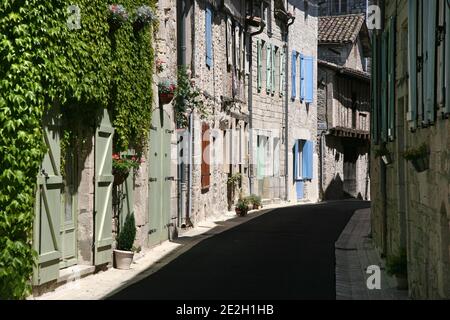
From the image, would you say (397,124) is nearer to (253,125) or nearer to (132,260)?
(132,260)

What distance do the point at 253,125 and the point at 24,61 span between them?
16.2 meters

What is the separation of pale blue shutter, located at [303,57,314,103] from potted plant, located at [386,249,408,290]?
1913 centimetres

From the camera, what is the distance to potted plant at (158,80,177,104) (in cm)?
1281

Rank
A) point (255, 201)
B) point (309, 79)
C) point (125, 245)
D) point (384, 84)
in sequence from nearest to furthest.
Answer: point (125, 245) → point (384, 84) → point (255, 201) → point (309, 79)

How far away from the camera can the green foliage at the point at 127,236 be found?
10.6 m

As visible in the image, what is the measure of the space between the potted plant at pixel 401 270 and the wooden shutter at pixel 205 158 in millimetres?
8651

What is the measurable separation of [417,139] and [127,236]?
4559mm

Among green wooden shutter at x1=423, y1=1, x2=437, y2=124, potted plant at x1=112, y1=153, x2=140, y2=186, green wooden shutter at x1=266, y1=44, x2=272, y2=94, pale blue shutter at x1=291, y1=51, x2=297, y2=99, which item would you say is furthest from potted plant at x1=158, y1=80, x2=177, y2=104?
pale blue shutter at x1=291, y1=51, x2=297, y2=99

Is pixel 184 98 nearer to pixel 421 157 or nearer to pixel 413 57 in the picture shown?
pixel 413 57

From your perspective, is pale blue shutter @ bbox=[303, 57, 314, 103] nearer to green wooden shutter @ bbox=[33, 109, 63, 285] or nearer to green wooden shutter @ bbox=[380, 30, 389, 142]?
green wooden shutter @ bbox=[380, 30, 389, 142]

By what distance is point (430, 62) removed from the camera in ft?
20.6

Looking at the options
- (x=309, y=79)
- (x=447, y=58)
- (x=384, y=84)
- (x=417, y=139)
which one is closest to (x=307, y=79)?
(x=309, y=79)

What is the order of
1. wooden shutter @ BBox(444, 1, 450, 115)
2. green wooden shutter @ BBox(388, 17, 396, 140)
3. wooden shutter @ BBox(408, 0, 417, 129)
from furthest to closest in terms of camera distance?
1. green wooden shutter @ BBox(388, 17, 396, 140)
2. wooden shutter @ BBox(408, 0, 417, 129)
3. wooden shutter @ BBox(444, 1, 450, 115)

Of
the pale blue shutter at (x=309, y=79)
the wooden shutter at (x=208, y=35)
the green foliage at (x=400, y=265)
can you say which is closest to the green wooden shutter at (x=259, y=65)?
the pale blue shutter at (x=309, y=79)
